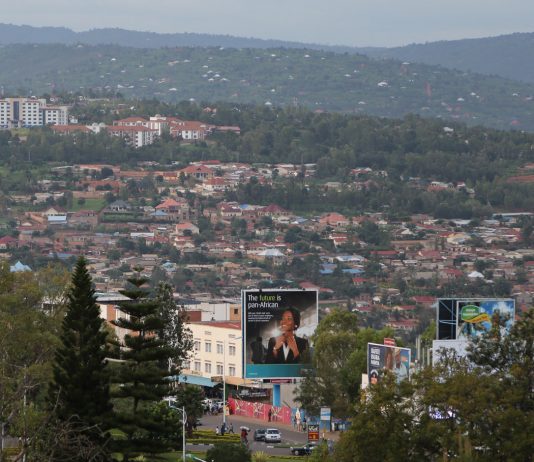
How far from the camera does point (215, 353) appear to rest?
75.6 metres

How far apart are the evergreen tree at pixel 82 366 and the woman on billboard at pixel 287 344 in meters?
23.1

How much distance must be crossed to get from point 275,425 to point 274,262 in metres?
104

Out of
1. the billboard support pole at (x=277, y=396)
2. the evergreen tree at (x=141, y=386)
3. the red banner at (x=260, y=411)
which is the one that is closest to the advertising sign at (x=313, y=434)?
the red banner at (x=260, y=411)

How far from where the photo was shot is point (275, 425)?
64750mm

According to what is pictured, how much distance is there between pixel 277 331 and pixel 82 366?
24.3m

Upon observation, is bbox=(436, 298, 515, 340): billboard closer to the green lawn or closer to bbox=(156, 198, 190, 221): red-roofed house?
the green lawn

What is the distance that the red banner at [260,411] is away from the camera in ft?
216

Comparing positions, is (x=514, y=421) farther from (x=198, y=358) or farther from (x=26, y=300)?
(x=198, y=358)

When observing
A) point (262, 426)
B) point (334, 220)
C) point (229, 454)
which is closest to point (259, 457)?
point (229, 454)

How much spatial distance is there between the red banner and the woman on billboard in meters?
2.18

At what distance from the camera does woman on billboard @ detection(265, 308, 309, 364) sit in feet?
211

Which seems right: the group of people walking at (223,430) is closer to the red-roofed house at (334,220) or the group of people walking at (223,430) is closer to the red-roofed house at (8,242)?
the red-roofed house at (8,242)

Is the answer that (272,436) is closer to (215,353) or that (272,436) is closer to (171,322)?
(171,322)

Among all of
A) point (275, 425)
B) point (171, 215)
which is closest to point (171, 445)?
point (275, 425)
